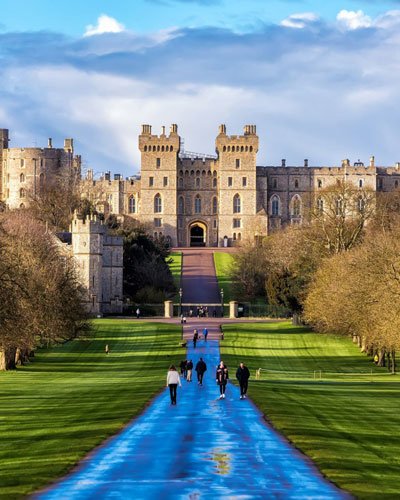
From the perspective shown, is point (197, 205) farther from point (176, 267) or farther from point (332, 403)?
point (332, 403)

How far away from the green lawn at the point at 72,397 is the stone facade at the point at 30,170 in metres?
80.2

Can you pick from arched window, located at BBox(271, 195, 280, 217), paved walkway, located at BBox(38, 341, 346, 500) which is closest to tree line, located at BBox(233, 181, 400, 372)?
paved walkway, located at BBox(38, 341, 346, 500)

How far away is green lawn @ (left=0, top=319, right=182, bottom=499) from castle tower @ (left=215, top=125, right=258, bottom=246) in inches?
2589

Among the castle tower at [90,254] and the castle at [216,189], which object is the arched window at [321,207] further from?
the castle at [216,189]

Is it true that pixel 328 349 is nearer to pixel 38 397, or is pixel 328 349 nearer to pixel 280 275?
pixel 280 275

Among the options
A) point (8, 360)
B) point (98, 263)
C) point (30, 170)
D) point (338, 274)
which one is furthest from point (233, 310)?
point (30, 170)

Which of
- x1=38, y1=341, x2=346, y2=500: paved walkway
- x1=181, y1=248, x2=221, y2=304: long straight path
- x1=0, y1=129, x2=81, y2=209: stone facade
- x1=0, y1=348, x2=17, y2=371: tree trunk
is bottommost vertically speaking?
x1=38, y1=341, x2=346, y2=500: paved walkway

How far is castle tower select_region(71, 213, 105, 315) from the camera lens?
87.2m

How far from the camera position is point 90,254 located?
289 ft

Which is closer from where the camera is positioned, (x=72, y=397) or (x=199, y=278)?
(x=72, y=397)

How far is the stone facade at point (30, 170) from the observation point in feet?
504

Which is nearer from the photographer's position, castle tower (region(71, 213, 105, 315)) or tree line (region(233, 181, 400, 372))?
tree line (region(233, 181, 400, 372))

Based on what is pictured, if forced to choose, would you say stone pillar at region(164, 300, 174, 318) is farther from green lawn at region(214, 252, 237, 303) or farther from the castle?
the castle

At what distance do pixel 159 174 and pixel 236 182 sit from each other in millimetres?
9824
